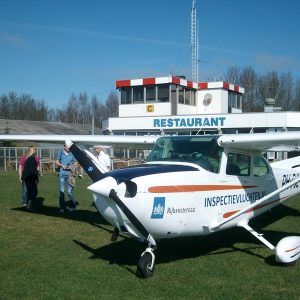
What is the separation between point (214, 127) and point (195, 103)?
6.48 metres

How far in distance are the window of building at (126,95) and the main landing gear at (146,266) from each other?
29.2m

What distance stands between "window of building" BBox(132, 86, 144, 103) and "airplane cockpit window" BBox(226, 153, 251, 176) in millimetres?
26610

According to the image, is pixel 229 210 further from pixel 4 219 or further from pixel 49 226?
pixel 4 219

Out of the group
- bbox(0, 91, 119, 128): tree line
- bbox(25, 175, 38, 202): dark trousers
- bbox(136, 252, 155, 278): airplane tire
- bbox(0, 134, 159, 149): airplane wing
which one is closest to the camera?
bbox(136, 252, 155, 278): airplane tire

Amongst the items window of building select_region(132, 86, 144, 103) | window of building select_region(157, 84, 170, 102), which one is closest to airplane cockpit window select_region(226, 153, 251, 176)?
window of building select_region(157, 84, 170, 102)

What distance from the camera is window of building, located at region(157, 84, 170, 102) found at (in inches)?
1328

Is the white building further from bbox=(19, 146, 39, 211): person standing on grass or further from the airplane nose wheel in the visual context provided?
the airplane nose wheel

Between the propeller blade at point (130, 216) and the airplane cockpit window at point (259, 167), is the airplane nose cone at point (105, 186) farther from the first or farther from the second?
the airplane cockpit window at point (259, 167)

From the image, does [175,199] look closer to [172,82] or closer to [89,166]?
[89,166]

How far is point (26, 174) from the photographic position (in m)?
12.4

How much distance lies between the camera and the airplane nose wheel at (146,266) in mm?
6344

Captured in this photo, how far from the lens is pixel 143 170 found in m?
6.48

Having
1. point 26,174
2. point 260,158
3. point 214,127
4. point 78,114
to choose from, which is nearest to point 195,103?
point 214,127

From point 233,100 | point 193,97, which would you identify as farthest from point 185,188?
point 233,100
